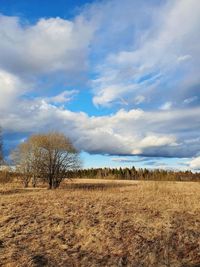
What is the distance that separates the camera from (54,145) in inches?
1714

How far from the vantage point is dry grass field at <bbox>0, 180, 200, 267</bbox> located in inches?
485

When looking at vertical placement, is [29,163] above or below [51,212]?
above

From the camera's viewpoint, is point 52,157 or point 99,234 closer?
point 99,234

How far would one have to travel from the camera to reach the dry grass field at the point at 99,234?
12320mm

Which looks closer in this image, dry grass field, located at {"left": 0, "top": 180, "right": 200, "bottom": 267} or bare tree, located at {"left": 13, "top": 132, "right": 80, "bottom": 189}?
dry grass field, located at {"left": 0, "top": 180, "right": 200, "bottom": 267}

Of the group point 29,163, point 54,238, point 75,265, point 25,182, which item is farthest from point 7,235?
point 25,182

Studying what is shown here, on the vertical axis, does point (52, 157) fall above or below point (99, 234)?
above

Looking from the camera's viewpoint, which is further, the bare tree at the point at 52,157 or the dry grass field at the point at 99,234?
the bare tree at the point at 52,157

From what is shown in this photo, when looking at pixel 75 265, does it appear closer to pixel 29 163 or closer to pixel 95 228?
pixel 95 228

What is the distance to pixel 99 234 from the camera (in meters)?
14.5

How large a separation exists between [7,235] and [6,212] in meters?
3.52

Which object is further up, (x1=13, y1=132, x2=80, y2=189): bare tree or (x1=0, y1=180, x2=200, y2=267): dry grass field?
(x1=13, y1=132, x2=80, y2=189): bare tree

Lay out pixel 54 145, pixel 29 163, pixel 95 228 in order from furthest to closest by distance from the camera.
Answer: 1. pixel 29 163
2. pixel 54 145
3. pixel 95 228

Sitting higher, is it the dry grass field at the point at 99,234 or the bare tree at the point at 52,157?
the bare tree at the point at 52,157
